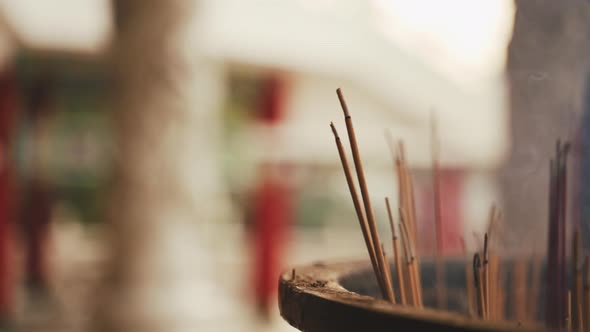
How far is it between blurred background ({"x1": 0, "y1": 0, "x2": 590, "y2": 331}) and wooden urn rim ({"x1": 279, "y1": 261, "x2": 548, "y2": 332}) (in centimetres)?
28

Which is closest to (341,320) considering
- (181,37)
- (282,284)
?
(282,284)

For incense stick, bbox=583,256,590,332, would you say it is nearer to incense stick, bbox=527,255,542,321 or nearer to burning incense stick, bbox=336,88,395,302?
burning incense stick, bbox=336,88,395,302

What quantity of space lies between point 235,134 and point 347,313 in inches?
170

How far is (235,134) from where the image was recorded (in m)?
4.68

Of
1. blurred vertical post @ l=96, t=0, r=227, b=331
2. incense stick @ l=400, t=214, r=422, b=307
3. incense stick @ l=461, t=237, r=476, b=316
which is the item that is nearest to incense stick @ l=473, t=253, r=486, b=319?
incense stick @ l=400, t=214, r=422, b=307

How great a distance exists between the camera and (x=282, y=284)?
1.66 ft

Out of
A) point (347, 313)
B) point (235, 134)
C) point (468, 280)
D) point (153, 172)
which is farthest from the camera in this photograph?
point (235, 134)

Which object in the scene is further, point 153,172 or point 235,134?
point 235,134

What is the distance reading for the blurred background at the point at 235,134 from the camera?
3.71 feet

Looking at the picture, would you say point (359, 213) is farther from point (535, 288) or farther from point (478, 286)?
point (535, 288)

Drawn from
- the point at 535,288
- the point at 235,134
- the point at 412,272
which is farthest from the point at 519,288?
the point at 235,134

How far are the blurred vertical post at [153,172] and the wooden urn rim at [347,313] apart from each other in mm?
1488

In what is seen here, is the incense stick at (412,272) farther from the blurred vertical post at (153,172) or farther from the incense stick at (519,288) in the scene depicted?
the blurred vertical post at (153,172)

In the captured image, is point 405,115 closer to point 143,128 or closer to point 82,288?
point 82,288
